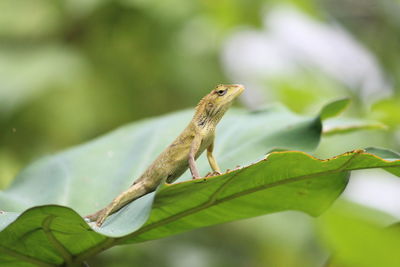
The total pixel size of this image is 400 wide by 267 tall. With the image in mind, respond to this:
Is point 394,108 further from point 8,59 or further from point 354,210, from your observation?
point 8,59

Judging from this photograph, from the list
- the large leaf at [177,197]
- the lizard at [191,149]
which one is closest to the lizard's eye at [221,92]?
the lizard at [191,149]

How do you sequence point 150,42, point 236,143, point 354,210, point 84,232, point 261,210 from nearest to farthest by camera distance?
1. point 354,210
2. point 84,232
3. point 261,210
4. point 236,143
5. point 150,42

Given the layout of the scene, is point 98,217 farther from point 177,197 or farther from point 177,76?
point 177,76

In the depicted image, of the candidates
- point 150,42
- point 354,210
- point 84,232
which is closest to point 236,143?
point 84,232

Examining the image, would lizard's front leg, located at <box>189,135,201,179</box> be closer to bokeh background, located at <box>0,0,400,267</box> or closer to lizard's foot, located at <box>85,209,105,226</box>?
lizard's foot, located at <box>85,209,105,226</box>

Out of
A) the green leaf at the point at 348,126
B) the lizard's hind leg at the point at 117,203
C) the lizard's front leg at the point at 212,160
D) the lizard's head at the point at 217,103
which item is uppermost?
the lizard's head at the point at 217,103

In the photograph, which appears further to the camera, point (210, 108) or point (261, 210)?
point (210, 108)

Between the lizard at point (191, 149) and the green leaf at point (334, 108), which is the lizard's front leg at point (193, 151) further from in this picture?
the green leaf at point (334, 108)
